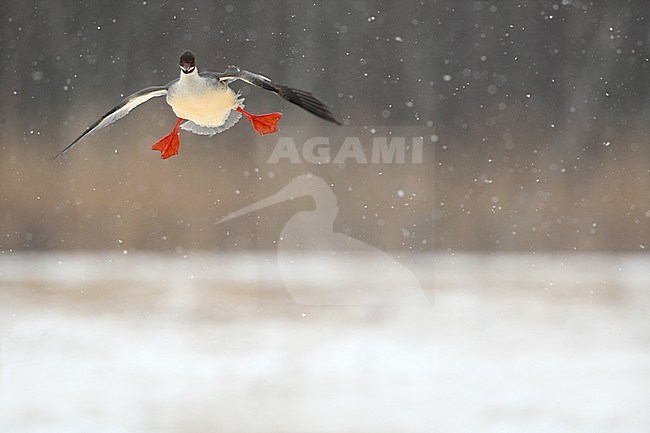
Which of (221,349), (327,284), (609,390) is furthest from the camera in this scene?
(327,284)

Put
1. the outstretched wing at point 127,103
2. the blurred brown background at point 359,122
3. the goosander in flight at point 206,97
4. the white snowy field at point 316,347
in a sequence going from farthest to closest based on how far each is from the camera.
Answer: the blurred brown background at point 359,122, the white snowy field at point 316,347, the outstretched wing at point 127,103, the goosander in flight at point 206,97

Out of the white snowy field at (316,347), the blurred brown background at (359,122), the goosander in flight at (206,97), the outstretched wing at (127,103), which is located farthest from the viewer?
the blurred brown background at (359,122)

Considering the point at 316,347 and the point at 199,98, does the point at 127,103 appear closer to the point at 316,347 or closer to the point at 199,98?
the point at 199,98

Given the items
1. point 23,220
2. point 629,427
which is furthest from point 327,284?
point 629,427

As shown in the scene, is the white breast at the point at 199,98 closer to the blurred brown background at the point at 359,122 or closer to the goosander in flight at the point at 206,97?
the goosander in flight at the point at 206,97

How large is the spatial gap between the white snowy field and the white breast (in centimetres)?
65

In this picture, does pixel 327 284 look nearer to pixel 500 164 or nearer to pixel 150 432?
pixel 500 164

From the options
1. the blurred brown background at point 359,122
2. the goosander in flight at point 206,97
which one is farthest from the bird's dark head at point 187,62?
the blurred brown background at point 359,122

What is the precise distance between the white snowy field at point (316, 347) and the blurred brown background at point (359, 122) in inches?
5.2

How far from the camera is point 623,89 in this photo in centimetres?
311

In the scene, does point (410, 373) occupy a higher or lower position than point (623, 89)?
lower

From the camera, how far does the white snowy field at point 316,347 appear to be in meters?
1.58

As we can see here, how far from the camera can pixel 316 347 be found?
2170 millimetres

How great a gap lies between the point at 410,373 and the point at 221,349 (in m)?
0.53
